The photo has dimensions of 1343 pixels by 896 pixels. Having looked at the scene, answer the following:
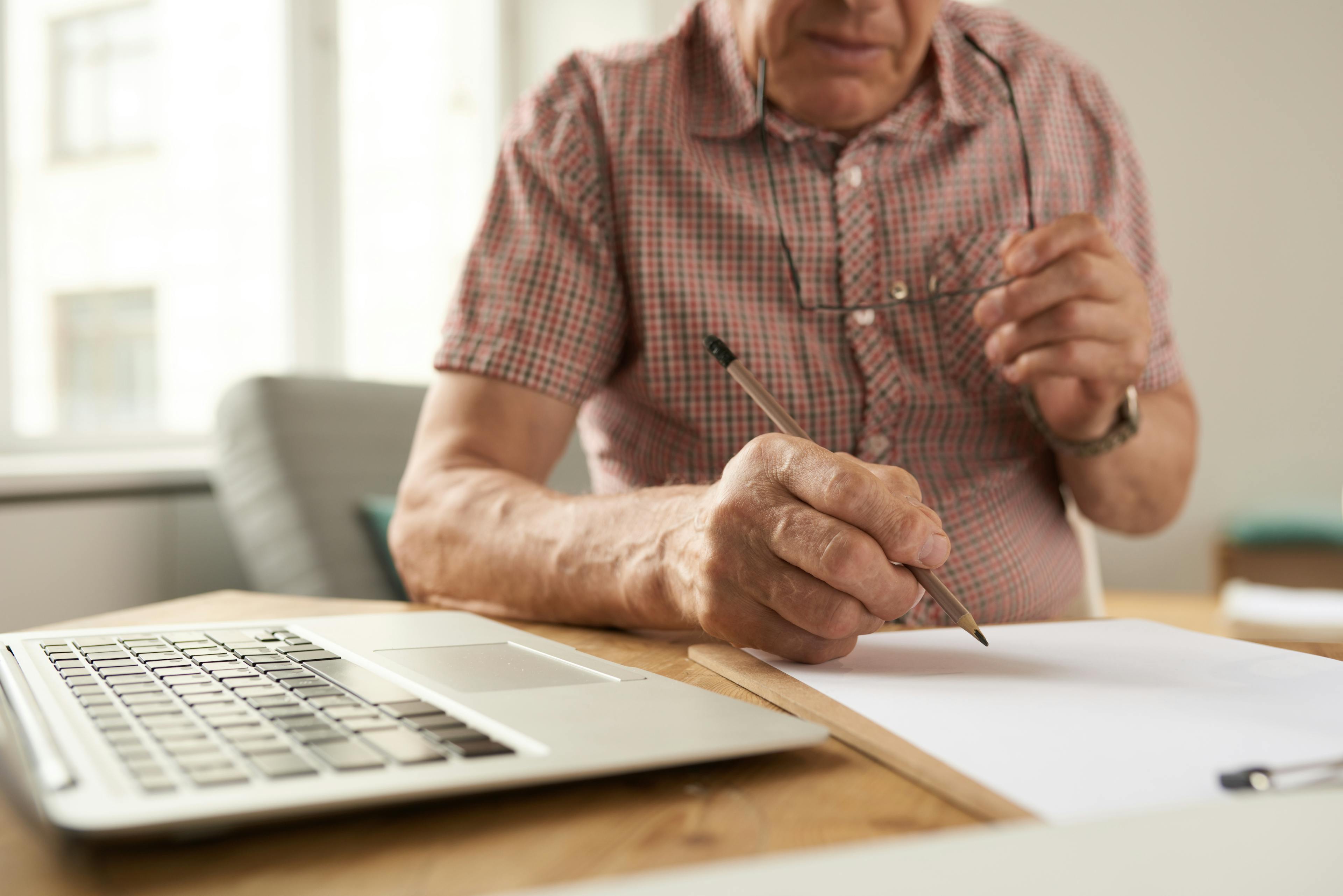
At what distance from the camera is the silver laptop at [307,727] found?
0.32 m

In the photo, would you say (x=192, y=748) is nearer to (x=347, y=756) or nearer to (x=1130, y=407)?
(x=347, y=756)

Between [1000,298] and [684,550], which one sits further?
[1000,298]

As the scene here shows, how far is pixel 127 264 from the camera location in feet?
7.87

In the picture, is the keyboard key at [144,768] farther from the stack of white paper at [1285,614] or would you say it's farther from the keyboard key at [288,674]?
the stack of white paper at [1285,614]

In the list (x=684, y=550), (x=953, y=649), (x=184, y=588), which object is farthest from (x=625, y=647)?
(x=184, y=588)

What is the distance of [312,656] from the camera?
55cm

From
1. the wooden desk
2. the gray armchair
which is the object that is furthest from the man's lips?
the gray armchair

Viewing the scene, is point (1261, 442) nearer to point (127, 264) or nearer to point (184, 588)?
point (184, 588)

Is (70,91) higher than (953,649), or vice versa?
(70,91)

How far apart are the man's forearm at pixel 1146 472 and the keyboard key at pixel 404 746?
81cm

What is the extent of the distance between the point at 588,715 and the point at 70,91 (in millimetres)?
2405

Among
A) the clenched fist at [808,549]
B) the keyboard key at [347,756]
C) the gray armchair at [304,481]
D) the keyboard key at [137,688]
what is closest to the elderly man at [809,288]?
the clenched fist at [808,549]

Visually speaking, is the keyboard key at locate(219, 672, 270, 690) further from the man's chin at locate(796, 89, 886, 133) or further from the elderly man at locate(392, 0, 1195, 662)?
the man's chin at locate(796, 89, 886, 133)

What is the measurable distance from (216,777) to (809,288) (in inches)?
32.1
